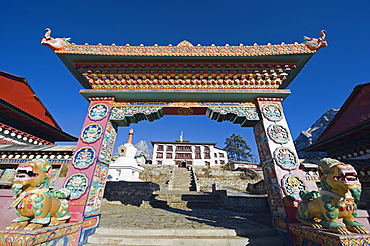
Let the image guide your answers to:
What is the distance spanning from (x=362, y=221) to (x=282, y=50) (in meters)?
4.81

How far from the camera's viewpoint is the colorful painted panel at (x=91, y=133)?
15.7 ft

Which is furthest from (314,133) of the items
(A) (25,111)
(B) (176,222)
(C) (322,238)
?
(A) (25,111)

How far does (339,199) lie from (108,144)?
5.66m

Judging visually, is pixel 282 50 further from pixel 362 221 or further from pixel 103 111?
pixel 103 111

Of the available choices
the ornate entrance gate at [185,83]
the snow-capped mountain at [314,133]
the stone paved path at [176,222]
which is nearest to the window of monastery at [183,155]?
the snow-capped mountain at [314,133]

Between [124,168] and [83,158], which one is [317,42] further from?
[124,168]

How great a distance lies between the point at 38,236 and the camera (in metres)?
2.47

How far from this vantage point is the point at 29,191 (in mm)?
2834

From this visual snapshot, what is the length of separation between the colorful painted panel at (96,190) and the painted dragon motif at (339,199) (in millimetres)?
5036

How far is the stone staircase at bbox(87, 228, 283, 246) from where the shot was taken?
12.0ft

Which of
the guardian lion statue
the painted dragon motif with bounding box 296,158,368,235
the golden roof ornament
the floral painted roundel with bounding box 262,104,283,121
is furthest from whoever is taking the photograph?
the golden roof ornament

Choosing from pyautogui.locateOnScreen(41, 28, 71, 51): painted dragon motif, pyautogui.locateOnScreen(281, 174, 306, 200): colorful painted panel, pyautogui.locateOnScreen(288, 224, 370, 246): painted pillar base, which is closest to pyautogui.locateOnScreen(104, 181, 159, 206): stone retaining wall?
pyautogui.locateOnScreen(281, 174, 306, 200): colorful painted panel

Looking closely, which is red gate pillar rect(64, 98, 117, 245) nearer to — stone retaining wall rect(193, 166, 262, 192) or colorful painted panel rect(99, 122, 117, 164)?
colorful painted panel rect(99, 122, 117, 164)

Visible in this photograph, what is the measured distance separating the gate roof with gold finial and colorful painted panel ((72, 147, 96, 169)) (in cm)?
202
